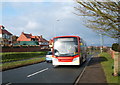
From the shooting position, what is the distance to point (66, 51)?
1568cm

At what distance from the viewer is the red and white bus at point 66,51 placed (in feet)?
50.6

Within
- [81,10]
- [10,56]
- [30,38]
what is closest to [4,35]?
[30,38]

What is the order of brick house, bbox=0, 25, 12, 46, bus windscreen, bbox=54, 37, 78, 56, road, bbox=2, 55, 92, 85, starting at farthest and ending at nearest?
brick house, bbox=0, 25, 12, 46 < bus windscreen, bbox=54, 37, 78, 56 < road, bbox=2, 55, 92, 85

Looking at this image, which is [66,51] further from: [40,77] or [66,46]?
[40,77]

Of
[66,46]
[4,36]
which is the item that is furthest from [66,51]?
[4,36]

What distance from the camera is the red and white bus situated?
50.6 feet

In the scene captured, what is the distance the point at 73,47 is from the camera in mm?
15828

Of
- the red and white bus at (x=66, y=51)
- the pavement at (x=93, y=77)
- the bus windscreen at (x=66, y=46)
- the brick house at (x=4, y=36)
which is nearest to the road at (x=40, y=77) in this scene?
the pavement at (x=93, y=77)

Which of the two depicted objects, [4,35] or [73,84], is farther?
[4,35]

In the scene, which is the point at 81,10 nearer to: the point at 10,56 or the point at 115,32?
the point at 115,32

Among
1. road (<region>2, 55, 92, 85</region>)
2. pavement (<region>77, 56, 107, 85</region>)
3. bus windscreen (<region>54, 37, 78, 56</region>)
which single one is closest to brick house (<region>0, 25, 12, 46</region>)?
bus windscreen (<region>54, 37, 78, 56</region>)

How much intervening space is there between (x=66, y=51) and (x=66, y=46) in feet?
1.58

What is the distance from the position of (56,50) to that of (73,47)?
5.37 ft

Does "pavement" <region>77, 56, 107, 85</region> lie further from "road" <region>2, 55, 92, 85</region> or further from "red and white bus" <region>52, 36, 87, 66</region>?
"red and white bus" <region>52, 36, 87, 66</region>
